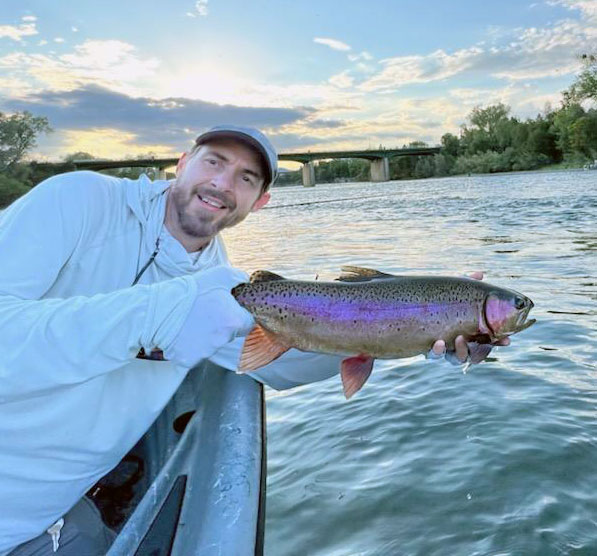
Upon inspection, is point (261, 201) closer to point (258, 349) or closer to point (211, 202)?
point (211, 202)

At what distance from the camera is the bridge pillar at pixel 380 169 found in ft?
301

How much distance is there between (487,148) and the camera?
98625mm

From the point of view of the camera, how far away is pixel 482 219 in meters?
21.0

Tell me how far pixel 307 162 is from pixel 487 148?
116ft

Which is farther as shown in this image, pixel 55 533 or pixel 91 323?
pixel 55 533

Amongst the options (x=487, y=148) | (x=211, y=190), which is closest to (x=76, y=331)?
(x=211, y=190)

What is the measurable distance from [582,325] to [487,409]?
2.76 m

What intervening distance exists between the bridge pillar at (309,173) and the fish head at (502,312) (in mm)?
83034

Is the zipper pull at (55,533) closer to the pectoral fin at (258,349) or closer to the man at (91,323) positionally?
the man at (91,323)

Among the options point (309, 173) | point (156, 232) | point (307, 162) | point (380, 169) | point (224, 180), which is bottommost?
point (156, 232)

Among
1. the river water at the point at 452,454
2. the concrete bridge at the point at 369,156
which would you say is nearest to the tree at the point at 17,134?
the concrete bridge at the point at 369,156

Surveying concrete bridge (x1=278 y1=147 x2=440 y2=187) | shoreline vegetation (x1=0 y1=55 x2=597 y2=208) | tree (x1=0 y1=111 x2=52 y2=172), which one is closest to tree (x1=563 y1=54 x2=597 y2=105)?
shoreline vegetation (x1=0 y1=55 x2=597 y2=208)

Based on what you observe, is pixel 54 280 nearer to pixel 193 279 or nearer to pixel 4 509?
pixel 193 279

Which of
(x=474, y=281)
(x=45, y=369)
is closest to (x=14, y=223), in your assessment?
(x=45, y=369)
